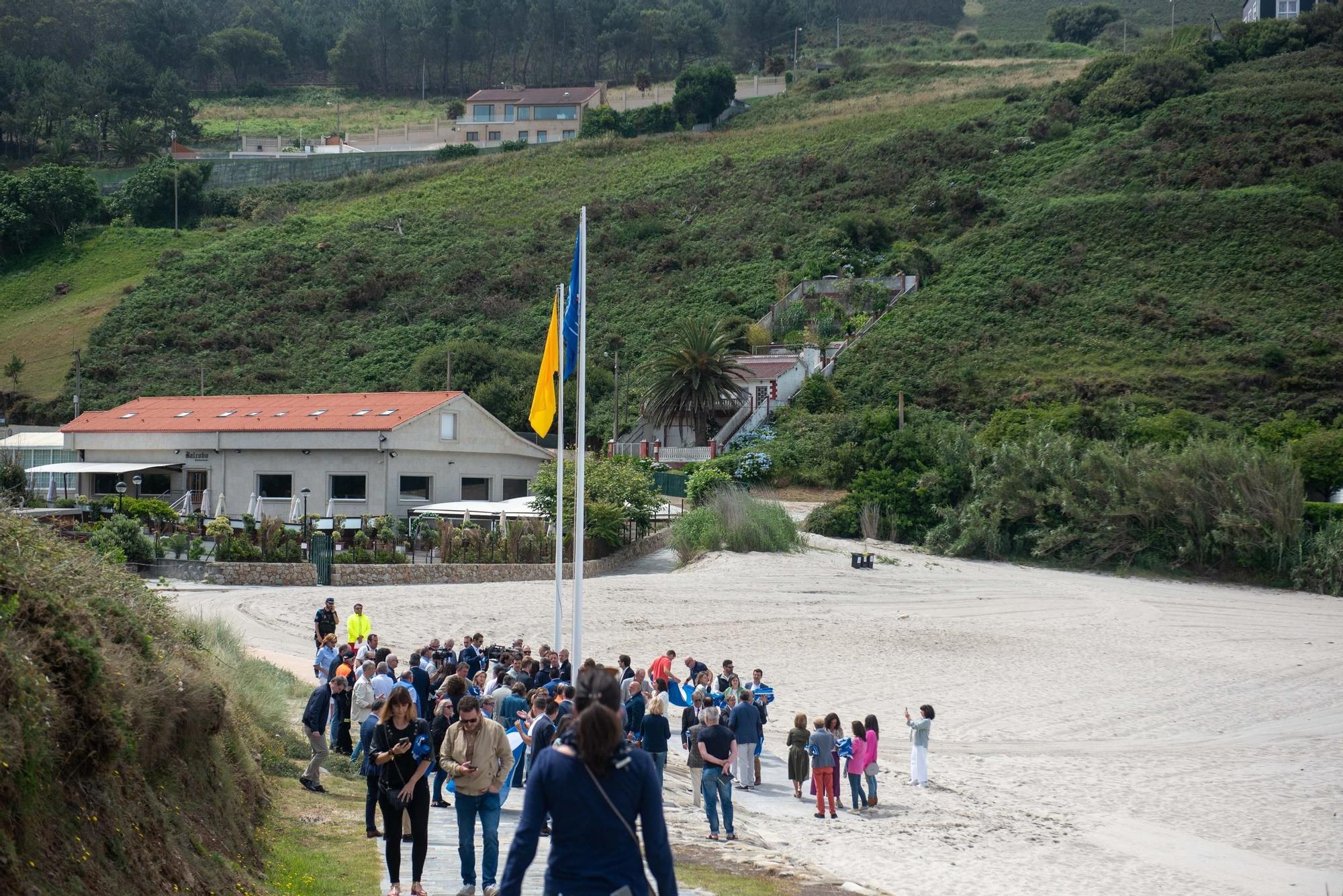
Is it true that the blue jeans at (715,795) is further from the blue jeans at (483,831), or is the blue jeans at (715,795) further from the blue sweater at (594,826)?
the blue sweater at (594,826)

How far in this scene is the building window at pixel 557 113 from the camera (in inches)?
4469

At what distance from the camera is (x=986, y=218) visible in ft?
238

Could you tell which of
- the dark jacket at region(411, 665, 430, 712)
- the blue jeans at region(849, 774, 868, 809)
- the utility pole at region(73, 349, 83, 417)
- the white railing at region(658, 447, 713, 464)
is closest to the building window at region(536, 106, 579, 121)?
the utility pole at region(73, 349, 83, 417)

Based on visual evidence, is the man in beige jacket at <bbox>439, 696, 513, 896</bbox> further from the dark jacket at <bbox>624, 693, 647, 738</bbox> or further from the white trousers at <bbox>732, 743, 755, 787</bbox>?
the white trousers at <bbox>732, 743, 755, 787</bbox>

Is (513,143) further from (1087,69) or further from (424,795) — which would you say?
(424,795)

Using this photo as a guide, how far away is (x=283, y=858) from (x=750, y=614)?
64.5 ft

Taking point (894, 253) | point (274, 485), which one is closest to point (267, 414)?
point (274, 485)

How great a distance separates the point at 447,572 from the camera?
3281 cm

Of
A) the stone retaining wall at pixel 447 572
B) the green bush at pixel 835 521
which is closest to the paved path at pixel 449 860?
the stone retaining wall at pixel 447 572

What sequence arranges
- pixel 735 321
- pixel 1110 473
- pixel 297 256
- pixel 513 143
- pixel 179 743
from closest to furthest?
pixel 179 743
pixel 1110 473
pixel 735 321
pixel 297 256
pixel 513 143

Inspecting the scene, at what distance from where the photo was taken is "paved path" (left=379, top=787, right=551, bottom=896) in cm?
851

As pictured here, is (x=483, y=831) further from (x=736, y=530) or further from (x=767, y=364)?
(x=767, y=364)

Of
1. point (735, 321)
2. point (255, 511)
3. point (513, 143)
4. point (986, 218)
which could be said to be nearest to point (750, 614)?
point (255, 511)

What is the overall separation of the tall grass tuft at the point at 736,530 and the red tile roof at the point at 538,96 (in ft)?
277
